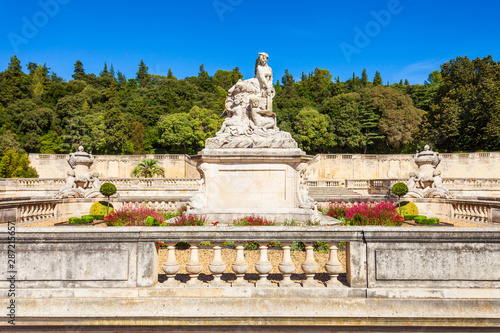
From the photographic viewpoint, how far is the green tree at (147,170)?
138 ft

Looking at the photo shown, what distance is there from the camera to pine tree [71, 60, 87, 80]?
84875 millimetres

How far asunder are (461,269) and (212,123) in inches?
1987

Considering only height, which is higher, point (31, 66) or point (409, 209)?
point (31, 66)

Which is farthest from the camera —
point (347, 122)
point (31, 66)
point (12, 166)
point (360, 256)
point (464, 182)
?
point (31, 66)

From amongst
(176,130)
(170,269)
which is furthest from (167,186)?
(170,269)

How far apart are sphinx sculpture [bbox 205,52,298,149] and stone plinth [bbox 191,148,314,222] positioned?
0.38 m

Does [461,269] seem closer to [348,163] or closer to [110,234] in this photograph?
[110,234]

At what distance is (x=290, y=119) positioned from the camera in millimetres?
56219

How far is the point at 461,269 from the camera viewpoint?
14.1 feet

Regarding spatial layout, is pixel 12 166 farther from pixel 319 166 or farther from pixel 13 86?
pixel 319 166

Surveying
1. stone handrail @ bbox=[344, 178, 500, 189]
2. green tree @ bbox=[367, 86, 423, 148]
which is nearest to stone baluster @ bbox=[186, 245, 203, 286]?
stone handrail @ bbox=[344, 178, 500, 189]

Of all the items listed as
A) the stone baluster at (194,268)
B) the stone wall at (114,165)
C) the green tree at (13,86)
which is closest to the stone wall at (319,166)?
the stone wall at (114,165)

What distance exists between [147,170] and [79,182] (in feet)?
80.3

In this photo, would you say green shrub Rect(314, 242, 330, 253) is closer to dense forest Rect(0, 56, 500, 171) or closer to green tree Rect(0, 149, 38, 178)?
green tree Rect(0, 149, 38, 178)
